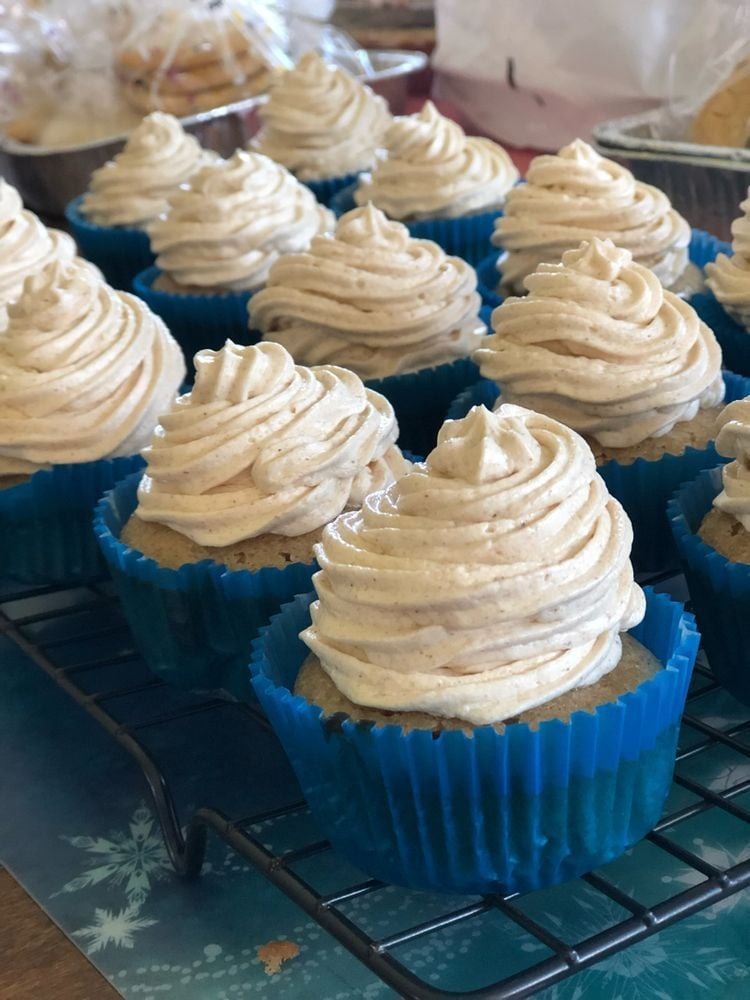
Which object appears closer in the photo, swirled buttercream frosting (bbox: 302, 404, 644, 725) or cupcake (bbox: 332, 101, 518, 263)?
swirled buttercream frosting (bbox: 302, 404, 644, 725)

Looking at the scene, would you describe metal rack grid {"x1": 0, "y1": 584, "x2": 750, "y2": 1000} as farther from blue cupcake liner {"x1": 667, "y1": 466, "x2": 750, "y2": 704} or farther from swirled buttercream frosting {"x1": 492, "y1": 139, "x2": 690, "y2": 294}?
swirled buttercream frosting {"x1": 492, "y1": 139, "x2": 690, "y2": 294}

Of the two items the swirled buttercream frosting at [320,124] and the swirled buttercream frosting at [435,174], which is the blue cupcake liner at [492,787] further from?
the swirled buttercream frosting at [320,124]

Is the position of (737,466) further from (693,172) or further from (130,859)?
(693,172)

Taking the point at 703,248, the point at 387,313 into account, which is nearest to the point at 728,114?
the point at 703,248

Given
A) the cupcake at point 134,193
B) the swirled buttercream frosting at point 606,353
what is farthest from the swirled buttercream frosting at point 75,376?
the cupcake at point 134,193

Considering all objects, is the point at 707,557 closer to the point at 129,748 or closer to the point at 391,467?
the point at 391,467

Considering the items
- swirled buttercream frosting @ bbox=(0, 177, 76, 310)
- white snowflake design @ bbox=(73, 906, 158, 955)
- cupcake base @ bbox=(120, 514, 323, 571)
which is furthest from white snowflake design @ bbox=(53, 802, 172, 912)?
swirled buttercream frosting @ bbox=(0, 177, 76, 310)
